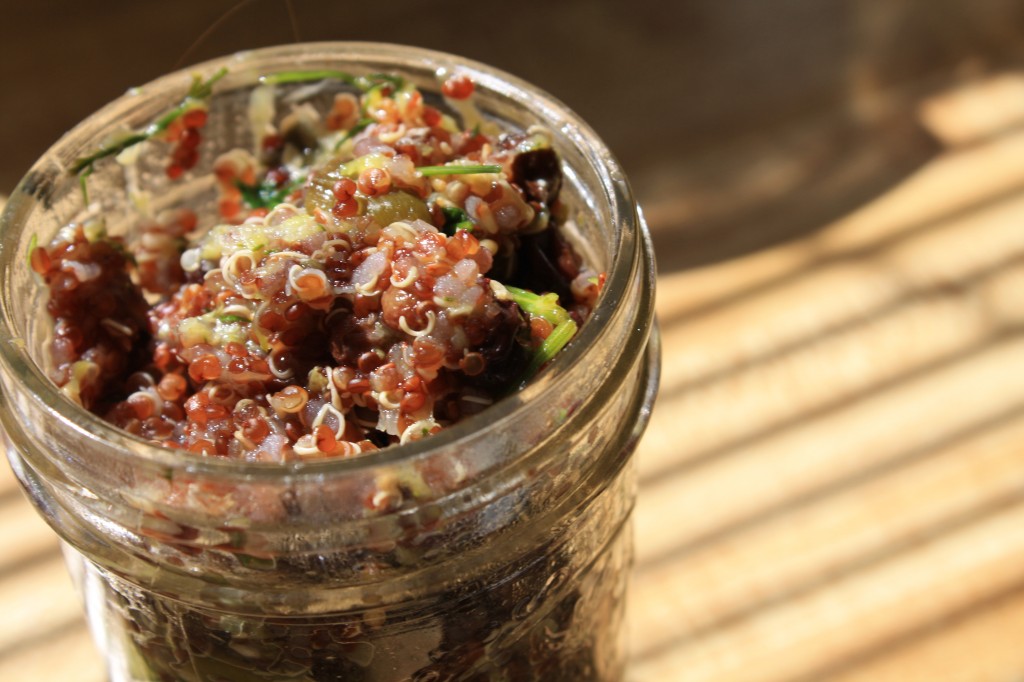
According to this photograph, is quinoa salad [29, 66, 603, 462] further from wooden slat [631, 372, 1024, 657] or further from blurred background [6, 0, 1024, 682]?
wooden slat [631, 372, 1024, 657]

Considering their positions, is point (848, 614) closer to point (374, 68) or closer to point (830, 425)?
point (830, 425)

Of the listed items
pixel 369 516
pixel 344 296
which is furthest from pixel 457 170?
pixel 369 516

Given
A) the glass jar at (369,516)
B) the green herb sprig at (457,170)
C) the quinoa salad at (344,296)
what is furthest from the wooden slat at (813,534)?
the green herb sprig at (457,170)

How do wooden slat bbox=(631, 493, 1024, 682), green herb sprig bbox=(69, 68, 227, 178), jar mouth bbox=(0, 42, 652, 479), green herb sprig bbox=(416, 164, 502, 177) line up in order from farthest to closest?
wooden slat bbox=(631, 493, 1024, 682)
green herb sprig bbox=(69, 68, 227, 178)
green herb sprig bbox=(416, 164, 502, 177)
jar mouth bbox=(0, 42, 652, 479)

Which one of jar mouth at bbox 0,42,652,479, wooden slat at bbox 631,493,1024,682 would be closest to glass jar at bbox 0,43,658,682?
jar mouth at bbox 0,42,652,479

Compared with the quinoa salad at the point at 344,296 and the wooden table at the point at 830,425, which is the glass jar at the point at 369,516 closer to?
the quinoa salad at the point at 344,296

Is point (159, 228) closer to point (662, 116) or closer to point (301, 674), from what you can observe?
point (301, 674)
